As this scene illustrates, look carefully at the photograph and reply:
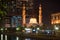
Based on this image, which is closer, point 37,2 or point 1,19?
point 1,19

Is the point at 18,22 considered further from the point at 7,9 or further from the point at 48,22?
the point at 7,9

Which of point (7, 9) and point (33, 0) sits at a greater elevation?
point (33, 0)

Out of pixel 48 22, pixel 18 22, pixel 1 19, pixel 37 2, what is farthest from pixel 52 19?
pixel 1 19

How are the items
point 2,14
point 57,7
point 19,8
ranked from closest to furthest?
point 2,14 < point 57,7 < point 19,8

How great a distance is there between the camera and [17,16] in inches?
2053

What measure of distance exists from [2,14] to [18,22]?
152 feet

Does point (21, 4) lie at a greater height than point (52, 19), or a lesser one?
greater

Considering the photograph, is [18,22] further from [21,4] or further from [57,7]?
[57,7]

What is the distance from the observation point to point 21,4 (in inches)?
1956

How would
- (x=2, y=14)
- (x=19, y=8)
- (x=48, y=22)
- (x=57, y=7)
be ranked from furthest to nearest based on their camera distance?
(x=19, y=8), (x=48, y=22), (x=57, y=7), (x=2, y=14)

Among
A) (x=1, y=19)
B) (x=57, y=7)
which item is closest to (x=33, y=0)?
(x=57, y=7)

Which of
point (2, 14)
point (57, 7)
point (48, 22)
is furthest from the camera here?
point (48, 22)

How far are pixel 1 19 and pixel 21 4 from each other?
45307 mm

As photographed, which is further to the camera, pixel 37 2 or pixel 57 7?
pixel 37 2
